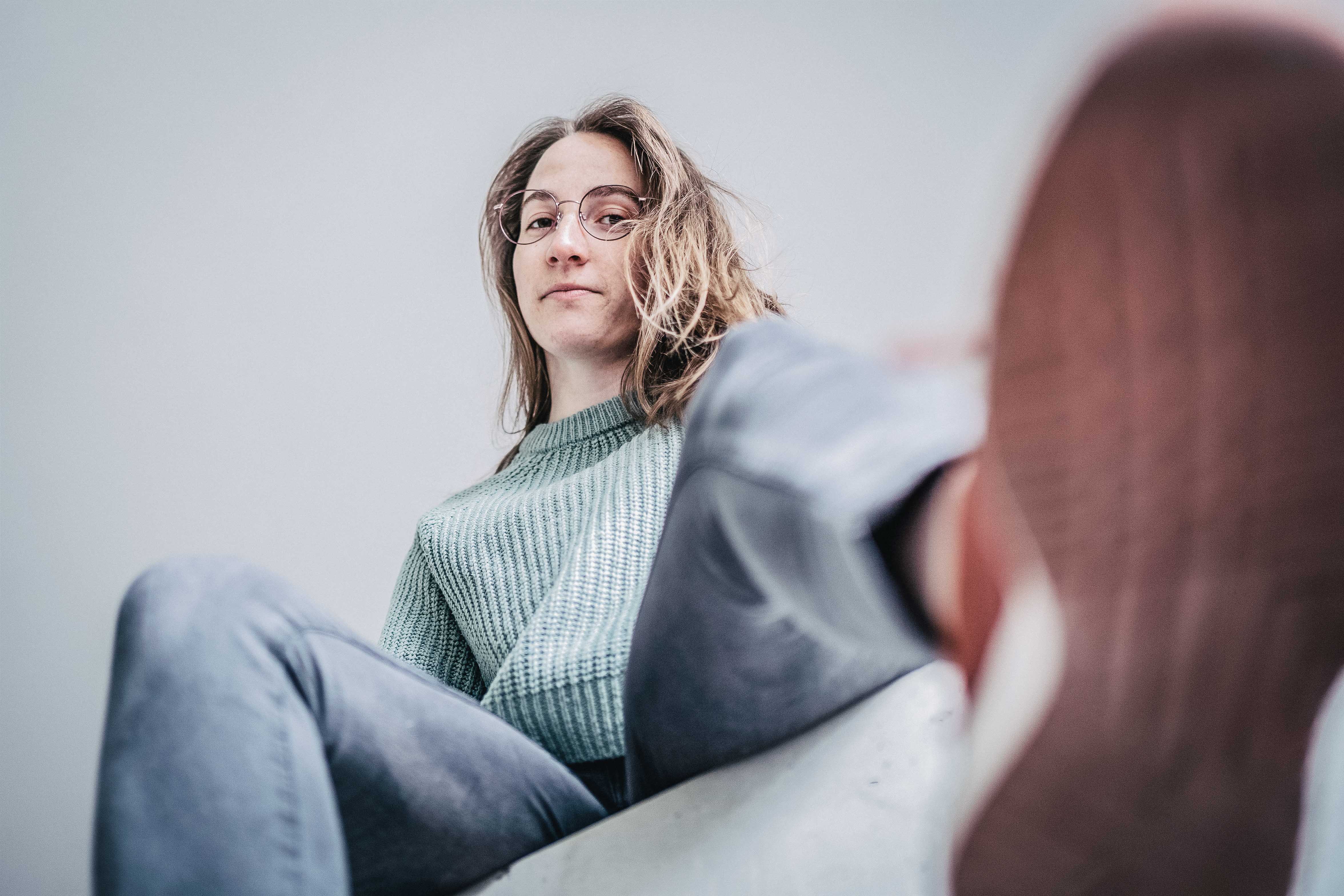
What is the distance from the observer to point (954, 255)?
4.61 feet

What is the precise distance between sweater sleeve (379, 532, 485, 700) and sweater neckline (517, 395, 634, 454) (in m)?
0.18

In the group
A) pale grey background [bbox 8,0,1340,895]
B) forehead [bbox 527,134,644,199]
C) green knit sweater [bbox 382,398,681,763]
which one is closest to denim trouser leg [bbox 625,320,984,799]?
green knit sweater [bbox 382,398,681,763]

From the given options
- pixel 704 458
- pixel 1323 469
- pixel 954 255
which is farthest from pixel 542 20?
pixel 1323 469

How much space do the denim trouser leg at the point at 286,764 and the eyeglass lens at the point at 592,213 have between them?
69 cm

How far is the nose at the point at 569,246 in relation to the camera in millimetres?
1087

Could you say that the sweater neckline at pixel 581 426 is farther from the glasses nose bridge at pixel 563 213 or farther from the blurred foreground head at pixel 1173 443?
the blurred foreground head at pixel 1173 443

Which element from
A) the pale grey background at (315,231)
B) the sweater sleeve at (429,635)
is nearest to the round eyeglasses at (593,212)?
the sweater sleeve at (429,635)

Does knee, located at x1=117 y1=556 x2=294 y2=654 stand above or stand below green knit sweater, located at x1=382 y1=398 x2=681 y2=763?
above

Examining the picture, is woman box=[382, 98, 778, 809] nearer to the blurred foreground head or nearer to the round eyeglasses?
the round eyeglasses

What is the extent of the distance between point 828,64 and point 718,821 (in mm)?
1661

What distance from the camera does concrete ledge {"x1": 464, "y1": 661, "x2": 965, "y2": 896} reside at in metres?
0.48

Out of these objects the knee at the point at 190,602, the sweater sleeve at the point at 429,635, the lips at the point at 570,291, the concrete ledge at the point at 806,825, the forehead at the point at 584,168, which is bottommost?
the sweater sleeve at the point at 429,635

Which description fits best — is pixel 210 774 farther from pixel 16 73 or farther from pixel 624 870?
pixel 16 73

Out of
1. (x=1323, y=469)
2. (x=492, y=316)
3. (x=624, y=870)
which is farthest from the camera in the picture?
(x=492, y=316)
